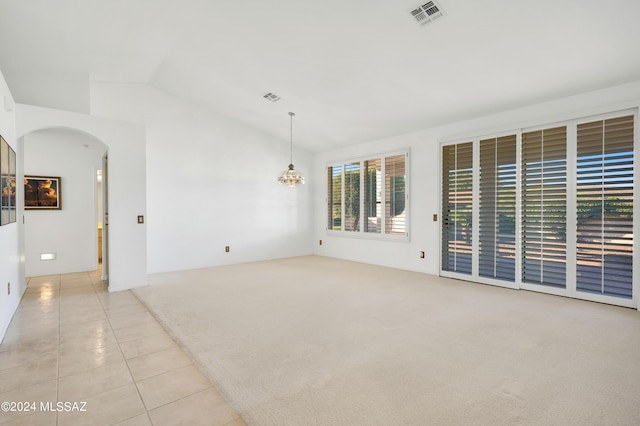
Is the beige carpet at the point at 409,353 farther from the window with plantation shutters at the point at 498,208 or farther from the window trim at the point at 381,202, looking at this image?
the window trim at the point at 381,202

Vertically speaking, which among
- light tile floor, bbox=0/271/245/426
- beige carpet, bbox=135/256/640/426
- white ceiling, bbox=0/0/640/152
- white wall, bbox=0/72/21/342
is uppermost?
white ceiling, bbox=0/0/640/152

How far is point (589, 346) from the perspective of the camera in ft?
9.10

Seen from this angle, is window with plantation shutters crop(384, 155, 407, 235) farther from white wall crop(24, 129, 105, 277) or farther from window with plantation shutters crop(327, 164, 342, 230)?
white wall crop(24, 129, 105, 277)

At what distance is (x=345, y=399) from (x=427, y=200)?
4369 mm

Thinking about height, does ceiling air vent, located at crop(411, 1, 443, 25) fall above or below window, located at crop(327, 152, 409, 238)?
above

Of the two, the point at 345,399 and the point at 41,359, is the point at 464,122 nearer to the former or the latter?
the point at 345,399

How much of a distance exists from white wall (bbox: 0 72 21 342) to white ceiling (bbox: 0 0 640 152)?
91 cm

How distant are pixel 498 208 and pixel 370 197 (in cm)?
258

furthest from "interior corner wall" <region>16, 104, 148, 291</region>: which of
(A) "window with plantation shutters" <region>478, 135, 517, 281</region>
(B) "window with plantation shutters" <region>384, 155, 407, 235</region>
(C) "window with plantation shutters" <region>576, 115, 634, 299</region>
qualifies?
(C) "window with plantation shutters" <region>576, 115, 634, 299</region>

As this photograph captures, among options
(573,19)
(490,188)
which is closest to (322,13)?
(573,19)

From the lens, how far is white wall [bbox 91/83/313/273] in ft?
19.1

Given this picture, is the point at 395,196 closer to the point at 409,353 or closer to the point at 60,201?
the point at 409,353

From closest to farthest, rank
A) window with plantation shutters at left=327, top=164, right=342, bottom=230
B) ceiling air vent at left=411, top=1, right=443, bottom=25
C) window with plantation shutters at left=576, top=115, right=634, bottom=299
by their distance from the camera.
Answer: ceiling air vent at left=411, top=1, right=443, bottom=25
window with plantation shutters at left=576, top=115, right=634, bottom=299
window with plantation shutters at left=327, top=164, right=342, bottom=230

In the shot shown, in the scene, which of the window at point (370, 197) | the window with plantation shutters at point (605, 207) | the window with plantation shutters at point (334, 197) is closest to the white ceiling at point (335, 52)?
the window with plantation shutters at point (605, 207)
